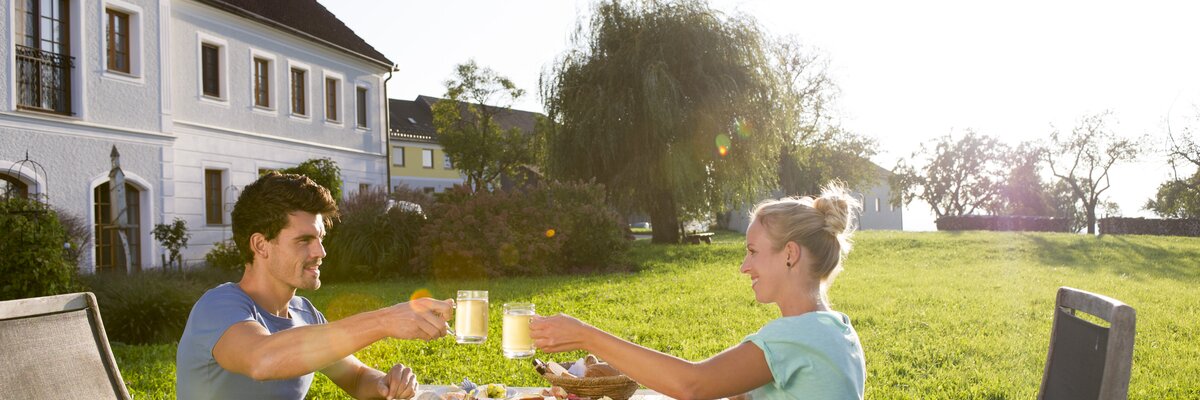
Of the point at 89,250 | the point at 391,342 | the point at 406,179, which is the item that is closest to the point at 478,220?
the point at 89,250

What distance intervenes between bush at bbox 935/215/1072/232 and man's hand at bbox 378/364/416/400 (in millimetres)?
45923

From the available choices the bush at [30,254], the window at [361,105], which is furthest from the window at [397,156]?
the bush at [30,254]

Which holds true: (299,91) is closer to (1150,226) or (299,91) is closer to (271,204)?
(271,204)

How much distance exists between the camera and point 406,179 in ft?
181

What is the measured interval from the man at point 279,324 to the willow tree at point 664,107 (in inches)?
857

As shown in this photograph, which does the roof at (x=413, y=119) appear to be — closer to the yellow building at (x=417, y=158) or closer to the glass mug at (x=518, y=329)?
the yellow building at (x=417, y=158)

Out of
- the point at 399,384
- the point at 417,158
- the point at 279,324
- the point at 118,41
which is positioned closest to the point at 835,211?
the point at 399,384

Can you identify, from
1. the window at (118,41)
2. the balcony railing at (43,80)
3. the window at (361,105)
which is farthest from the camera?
the window at (361,105)

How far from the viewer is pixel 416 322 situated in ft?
8.00

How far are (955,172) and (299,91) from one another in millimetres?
60228

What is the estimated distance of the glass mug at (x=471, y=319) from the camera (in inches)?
123

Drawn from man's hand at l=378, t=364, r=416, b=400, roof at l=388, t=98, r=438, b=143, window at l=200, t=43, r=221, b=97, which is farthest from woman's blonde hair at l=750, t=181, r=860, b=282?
roof at l=388, t=98, r=438, b=143

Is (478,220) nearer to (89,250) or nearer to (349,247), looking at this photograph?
(349,247)

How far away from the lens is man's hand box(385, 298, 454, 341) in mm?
2436
